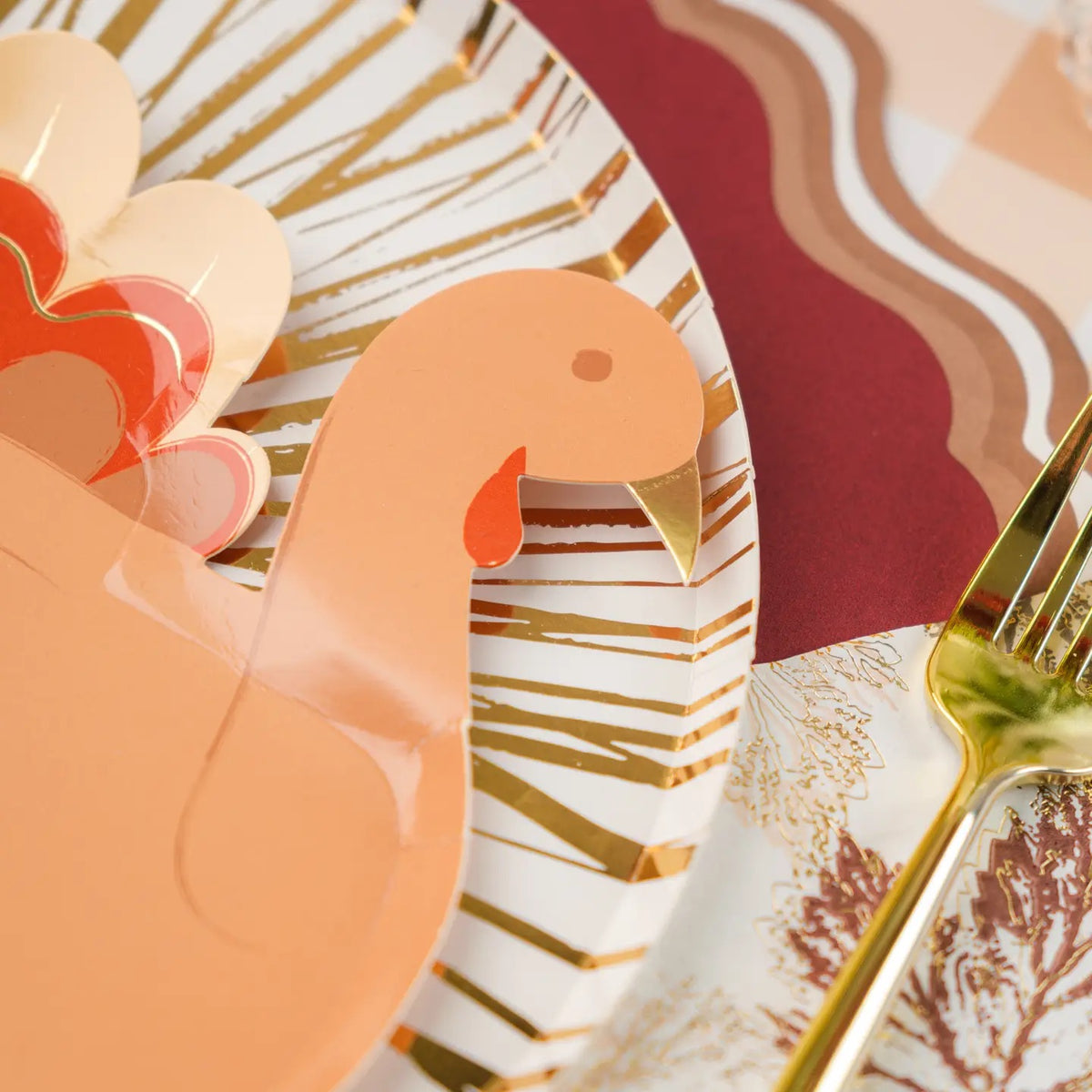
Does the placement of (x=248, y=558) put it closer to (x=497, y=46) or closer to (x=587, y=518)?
(x=587, y=518)

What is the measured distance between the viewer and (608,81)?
0.47 metres

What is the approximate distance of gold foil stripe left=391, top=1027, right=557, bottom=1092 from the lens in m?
0.25

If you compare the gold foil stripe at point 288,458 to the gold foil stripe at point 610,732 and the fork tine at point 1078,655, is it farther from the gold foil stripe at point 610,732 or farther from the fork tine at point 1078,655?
the fork tine at point 1078,655

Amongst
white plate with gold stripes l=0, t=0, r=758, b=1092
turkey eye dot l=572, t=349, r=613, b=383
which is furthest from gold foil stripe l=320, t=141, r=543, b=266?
turkey eye dot l=572, t=349, r=613, b=383

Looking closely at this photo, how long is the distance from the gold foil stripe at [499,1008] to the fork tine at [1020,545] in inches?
7.9

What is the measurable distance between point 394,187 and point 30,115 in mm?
138

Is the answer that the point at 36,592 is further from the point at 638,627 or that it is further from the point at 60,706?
the point at 638,627

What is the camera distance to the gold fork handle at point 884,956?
0.84 feet

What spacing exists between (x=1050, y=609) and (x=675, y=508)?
140 millimetres

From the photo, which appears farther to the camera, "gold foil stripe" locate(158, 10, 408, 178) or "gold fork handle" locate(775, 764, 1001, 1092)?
"gold foil stripe" locate(158, 10, 408, 178)

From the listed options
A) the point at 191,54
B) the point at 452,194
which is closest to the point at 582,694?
the point at 452,194

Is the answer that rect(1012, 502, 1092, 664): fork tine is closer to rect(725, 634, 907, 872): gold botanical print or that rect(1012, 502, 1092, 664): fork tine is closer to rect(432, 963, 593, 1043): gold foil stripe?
rect(725, 634, 907, 872): gold botanical print

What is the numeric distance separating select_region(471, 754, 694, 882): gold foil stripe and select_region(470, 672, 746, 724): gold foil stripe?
0.08 ft

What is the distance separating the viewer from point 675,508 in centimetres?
32
